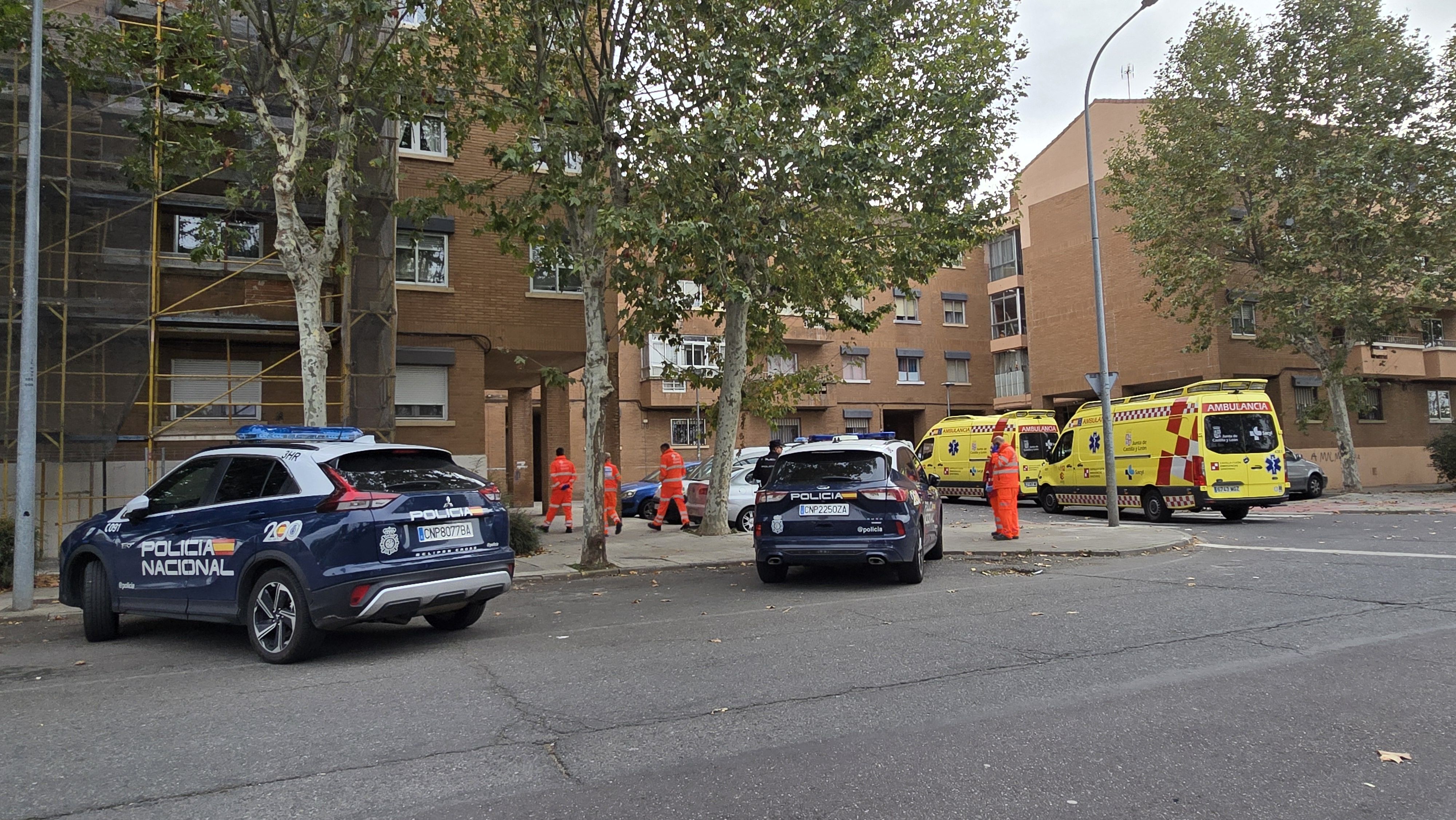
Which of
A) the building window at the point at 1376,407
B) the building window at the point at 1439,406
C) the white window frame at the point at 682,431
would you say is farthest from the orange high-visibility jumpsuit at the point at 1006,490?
the building window at the point at 1439,406

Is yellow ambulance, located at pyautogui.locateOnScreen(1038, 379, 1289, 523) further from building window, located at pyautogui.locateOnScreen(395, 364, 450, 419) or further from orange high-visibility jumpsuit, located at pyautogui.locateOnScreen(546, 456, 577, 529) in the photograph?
building window, located at pyautogui.locateOnScreen(395, 364, 450, 419)

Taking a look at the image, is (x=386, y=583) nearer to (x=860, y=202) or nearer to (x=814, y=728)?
(x=814, y=728)

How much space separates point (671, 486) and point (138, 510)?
430 inches

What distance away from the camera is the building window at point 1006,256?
1608 inches

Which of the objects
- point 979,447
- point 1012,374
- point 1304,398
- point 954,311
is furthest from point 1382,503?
point 954,311

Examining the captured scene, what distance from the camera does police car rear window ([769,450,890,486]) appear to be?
1005 cm

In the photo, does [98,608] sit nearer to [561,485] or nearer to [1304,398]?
[561,485]

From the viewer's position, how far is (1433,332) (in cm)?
3722

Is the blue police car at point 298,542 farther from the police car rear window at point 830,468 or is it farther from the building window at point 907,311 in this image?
the building window at point 907,311

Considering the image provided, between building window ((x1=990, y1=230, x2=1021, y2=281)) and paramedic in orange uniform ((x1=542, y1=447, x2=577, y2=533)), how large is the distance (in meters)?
28.7

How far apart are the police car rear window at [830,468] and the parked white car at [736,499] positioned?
6.02 m

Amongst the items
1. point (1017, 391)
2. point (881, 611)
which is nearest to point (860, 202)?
point (881, 611)

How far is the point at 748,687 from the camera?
5641mm

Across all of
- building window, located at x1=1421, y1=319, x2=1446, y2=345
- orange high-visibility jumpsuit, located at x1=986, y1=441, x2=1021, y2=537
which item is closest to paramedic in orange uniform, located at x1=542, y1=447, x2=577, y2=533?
orange high-visibility jumpsuit, located at x1=986, y1=441, x2=1021, y2=537
